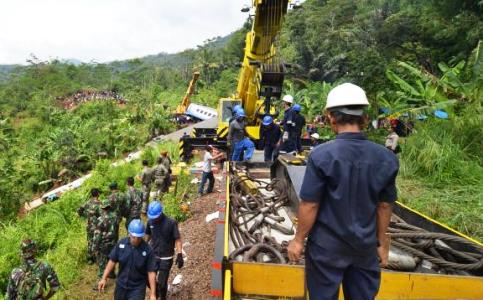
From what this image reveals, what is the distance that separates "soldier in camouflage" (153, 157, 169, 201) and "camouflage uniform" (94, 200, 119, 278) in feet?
9.87

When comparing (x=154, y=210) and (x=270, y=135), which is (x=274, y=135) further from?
(x=154, y=210)

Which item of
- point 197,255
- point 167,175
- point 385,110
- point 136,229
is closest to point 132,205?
point 197,255

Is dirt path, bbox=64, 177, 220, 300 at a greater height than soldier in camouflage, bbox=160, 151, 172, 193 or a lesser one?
lesser

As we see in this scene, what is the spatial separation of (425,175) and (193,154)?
8.10 metres

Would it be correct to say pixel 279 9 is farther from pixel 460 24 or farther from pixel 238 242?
pixel 460 24

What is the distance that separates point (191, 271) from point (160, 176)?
3742mm

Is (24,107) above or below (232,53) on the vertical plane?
below

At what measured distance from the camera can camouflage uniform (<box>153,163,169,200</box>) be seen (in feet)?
29.2

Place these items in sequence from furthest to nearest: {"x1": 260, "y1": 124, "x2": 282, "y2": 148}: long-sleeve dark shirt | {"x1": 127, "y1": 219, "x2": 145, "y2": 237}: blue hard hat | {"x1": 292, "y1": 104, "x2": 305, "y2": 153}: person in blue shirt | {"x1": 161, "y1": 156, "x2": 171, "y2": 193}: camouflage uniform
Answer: {"x1": 161, "y1": 156, "x2": 171, "y2": 193}: camouflage uniform < {"x1": 260, "y1": 124, "x2": 282, "y2": 148}: long-sleeve dark shirt < {"x1": 292, "y1": 104, "x2": 305, "y2": 153}: person in blue shirt < {"x1": 127, "y1": 219, "x2": 145, "y2": 237}: blue hard hat

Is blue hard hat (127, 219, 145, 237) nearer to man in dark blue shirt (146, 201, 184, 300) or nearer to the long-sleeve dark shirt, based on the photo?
man in dark blue shirt (146, 201, 184, 300)

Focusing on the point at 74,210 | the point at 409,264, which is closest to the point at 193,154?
the point at 74,210

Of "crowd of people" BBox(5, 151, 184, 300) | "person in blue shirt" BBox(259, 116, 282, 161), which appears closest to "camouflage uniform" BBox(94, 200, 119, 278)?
"crowd of people" BBox(5, 151, 184, 300)

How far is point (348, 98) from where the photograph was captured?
2.00 m

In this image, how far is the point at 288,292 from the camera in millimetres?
3104
